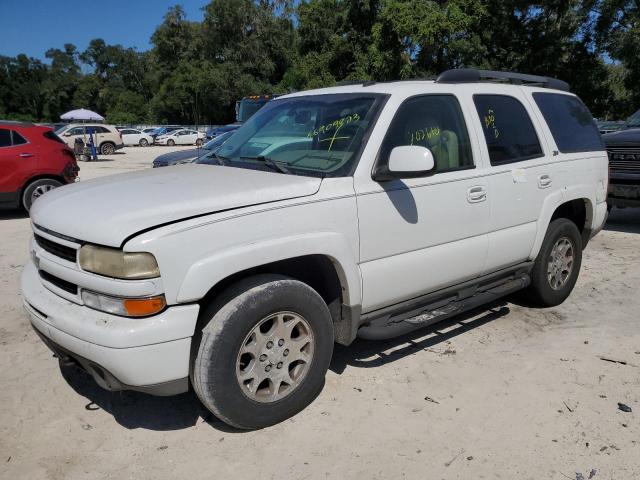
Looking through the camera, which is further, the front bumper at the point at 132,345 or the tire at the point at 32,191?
the tire at the point at 32,191

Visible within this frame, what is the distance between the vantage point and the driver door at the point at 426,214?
3.34 m

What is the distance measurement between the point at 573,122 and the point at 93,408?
4563 millimetres

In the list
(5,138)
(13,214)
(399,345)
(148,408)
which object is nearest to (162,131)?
(13,214)

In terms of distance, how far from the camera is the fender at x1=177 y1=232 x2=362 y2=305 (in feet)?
8.73

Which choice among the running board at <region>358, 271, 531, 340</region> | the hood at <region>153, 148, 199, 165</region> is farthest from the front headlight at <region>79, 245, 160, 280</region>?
the hood at <region>153, 148, 199, 165</region>

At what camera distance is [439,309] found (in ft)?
12.6

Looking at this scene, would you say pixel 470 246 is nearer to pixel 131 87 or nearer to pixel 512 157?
pixel 512 157

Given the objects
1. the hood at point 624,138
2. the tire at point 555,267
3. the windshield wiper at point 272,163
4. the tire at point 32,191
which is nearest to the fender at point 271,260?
the windshield wiper at point 272,163

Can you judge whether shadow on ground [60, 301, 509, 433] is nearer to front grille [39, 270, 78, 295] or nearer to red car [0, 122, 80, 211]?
front grille [39, 270, 78, 295]

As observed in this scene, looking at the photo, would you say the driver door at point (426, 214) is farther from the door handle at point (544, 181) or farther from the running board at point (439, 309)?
the door handle at point (544, 181)

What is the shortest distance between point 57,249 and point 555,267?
4.03 metres

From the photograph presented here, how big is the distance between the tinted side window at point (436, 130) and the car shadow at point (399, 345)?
1.37 m

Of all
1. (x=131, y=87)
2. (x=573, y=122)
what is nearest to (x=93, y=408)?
(x=573, y=122)

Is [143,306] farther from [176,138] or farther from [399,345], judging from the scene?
[176,138]
